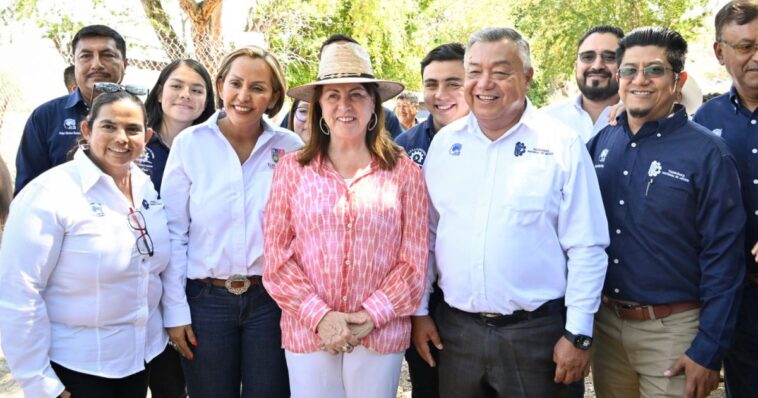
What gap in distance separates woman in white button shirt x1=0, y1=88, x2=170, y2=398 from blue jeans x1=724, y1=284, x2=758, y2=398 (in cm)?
313

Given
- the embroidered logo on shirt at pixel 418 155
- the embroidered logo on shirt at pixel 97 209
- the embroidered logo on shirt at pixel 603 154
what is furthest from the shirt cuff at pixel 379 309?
the embroidered logo on shirt at pixel 603 154

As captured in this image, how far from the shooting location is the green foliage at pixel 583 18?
1424 cm

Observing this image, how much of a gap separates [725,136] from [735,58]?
435 millimetres

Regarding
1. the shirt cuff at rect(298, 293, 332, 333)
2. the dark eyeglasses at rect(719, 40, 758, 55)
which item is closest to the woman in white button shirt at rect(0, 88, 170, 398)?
the shirt cuff at rect(298, 293, 332, 333)

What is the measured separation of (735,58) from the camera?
3.62 meters

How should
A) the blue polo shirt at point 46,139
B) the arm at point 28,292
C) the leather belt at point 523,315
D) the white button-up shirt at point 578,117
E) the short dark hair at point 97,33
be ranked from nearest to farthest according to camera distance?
the arm at point 28,292 → the leather belt at point 523,315 → the blue polo shirt at point 46,139 → the short dark hair at point 97,33 → the white button-up shirt at point 578,117

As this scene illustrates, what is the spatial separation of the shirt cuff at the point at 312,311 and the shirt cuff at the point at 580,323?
3.80 feet

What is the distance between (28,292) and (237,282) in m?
0.98

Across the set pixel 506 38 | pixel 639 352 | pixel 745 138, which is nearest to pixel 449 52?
pixel 506 38

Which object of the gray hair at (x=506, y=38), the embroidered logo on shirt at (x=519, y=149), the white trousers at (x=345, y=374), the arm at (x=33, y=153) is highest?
the gray hair at (x=506, y=38)

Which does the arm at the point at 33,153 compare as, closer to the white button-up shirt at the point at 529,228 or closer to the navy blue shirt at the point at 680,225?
the white button-up shirt at the point at 529,228

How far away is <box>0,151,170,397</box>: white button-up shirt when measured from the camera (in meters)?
2.88

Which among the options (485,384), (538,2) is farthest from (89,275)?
(538,2)

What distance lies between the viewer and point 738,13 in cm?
357
